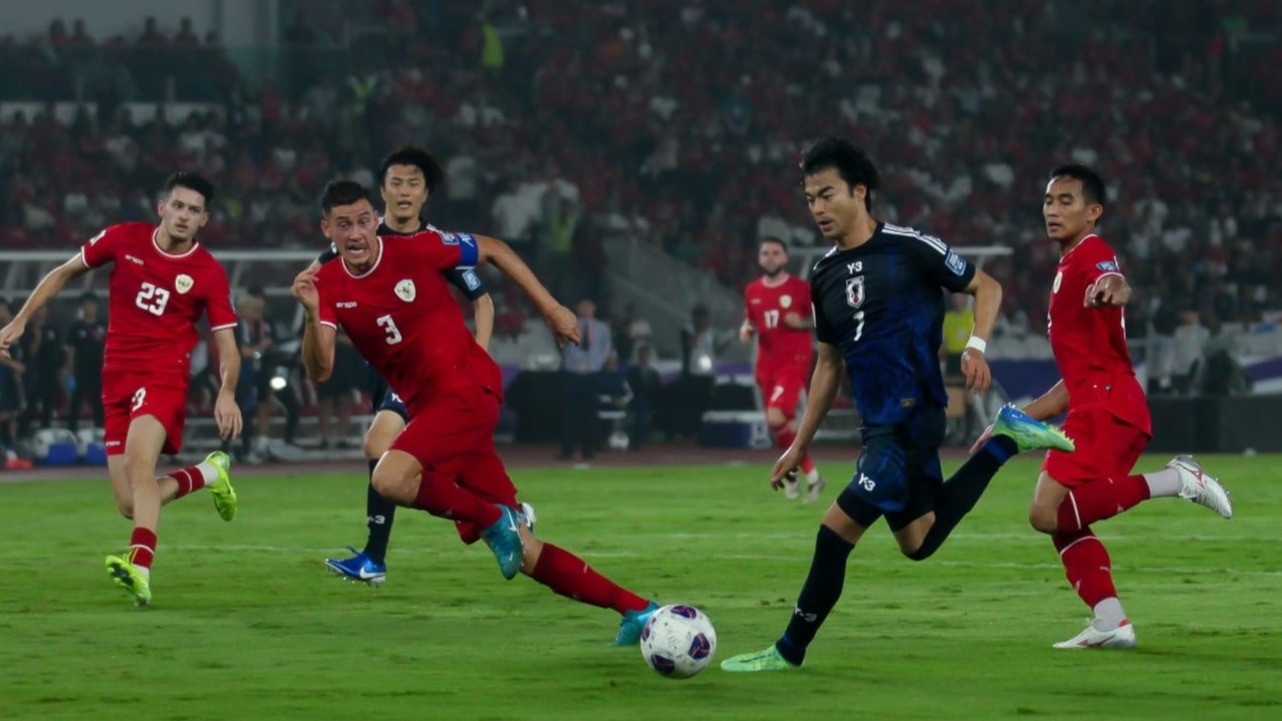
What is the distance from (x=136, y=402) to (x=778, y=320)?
8.98 m

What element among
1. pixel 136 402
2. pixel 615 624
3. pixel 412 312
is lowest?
pixel 615 624

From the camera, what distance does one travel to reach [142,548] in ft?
36.4

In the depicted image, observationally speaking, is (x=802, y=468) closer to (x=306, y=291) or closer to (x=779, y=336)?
(x=779, y=336)

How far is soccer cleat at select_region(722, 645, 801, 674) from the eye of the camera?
27.2ft

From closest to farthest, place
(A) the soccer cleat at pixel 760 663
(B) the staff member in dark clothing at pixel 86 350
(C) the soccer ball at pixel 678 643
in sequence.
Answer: (C) the soccer ball at pixel 678 643, (A) the soccer cleat at pixel 760 663, (B) the staff member in dark clothing at pixel 86 350

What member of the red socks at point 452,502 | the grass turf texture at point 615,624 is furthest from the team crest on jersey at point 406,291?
the grass turf texture at point 615,624

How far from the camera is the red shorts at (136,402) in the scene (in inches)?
462

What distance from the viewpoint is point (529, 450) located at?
27891mm

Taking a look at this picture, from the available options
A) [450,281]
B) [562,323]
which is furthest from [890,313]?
[450,281]

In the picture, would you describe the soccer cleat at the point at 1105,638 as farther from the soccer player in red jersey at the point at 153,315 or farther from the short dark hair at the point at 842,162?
the soccer player in red jersey at the point at 153,315

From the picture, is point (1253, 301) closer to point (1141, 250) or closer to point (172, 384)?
point (1141, 250)

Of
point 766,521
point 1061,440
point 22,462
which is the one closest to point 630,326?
point 22,462

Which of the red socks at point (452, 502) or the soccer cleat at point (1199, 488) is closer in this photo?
the red socks at point (452, 502)

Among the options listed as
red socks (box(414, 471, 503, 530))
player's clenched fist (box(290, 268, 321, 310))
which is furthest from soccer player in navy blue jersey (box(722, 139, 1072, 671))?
player's clenched fist (box(290, 268, 321, 310))
